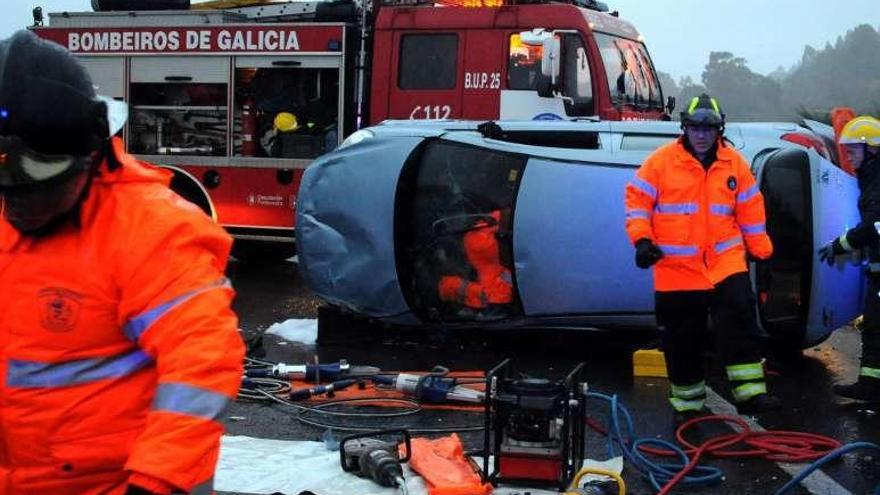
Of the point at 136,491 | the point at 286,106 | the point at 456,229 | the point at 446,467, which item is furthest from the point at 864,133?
the point at 286,106

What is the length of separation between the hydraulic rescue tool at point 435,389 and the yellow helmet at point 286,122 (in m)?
5.73

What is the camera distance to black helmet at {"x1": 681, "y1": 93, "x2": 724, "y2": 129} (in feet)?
19.6

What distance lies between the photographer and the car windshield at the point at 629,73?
34.8 ft

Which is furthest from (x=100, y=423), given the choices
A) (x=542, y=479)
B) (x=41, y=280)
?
(x=542, y=479)

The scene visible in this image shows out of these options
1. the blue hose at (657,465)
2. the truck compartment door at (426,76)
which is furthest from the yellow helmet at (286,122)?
the blue hose at (657,465)

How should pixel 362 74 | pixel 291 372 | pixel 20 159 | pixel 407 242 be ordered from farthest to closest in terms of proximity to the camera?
pixel 362 74, pixel 407 242, pixel 291 372, pixel 20 159

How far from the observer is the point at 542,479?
4543 millimetres

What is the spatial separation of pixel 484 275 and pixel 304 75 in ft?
15.7

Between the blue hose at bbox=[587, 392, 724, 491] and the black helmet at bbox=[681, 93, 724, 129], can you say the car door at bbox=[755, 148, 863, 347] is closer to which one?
the black helmet at bbox=[681, 93, 724, 129]

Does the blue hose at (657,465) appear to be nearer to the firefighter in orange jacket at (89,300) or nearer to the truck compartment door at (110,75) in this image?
the firefighter in orange jacket at (89,300)

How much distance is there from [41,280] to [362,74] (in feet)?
30.5

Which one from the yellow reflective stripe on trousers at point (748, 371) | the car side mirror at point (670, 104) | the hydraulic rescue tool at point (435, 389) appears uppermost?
the car side mirror at point (670, 104)

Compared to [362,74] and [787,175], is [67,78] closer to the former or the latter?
[787,175]

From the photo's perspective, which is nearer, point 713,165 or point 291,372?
point 713,165
